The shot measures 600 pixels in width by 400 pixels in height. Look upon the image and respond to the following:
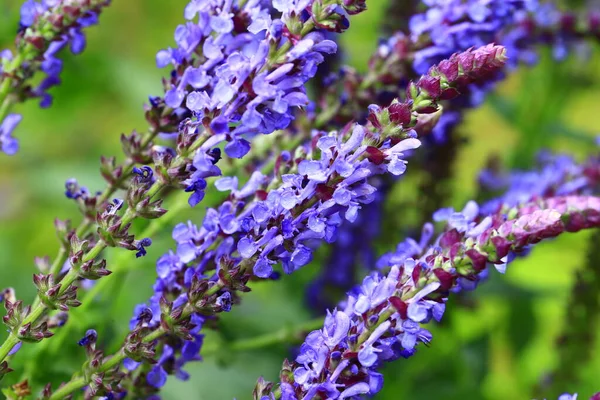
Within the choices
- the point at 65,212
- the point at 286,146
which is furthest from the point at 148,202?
the point at 65,212

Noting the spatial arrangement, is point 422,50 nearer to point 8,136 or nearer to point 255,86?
point 255,86

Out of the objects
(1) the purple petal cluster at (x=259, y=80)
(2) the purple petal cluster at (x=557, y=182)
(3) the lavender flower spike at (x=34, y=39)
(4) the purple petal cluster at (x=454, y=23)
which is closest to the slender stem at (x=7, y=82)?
(3) the lavender flower spike at (x=34, y=39)

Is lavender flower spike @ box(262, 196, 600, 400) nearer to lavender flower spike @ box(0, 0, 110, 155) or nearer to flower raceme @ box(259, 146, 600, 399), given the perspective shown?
flower raceme @ box(259, 146, 600, 399)

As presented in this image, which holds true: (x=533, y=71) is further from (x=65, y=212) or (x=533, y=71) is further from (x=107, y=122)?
(x=107, y=122)

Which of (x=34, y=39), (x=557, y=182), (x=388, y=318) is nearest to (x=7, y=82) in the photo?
(x=34, y=39)

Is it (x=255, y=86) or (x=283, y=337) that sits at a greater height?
(x=255, y=86)

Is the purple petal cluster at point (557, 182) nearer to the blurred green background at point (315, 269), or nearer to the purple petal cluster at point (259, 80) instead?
the blurred green background at point (315, 269)
